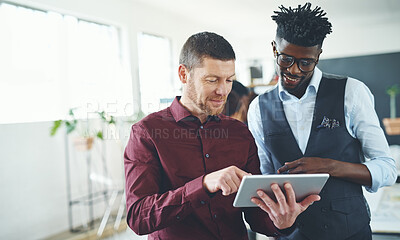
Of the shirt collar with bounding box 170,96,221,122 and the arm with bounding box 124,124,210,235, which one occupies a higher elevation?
the shirt collar with bounding box 170,96,221,122

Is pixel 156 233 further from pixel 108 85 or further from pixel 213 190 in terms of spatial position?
pixel 108 85

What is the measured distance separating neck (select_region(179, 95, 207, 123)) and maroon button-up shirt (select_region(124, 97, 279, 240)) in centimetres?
2

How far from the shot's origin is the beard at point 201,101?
4.44ft

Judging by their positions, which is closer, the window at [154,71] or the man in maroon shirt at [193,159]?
the man in maroon shirt at [193,159]

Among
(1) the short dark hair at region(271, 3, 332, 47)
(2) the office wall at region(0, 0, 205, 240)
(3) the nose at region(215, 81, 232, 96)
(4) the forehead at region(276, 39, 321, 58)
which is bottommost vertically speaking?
(2) the office wall at region(0, 0, 205, 240)

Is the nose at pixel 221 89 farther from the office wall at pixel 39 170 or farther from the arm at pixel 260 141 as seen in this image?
the office wall at pixel 39 170

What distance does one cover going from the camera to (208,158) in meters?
1.36

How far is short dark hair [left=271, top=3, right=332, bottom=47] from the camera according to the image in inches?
55.5

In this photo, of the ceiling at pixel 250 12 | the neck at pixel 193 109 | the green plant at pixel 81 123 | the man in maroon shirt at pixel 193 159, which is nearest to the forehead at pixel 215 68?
the man in maroon shirt at pixel 193 159

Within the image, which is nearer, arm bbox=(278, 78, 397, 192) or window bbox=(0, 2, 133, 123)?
arm bbox=(278, 78, 397, 192)

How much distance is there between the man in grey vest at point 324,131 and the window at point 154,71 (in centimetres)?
345

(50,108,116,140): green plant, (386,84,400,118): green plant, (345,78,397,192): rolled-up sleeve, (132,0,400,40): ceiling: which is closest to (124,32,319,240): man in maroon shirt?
(345,78,397,192): rolled-up sleeve

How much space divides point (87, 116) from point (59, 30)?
1038 mm

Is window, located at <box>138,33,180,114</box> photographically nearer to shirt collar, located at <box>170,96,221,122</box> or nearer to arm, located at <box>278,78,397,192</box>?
shirt collar, located at <box>170,96,221,122</box>
